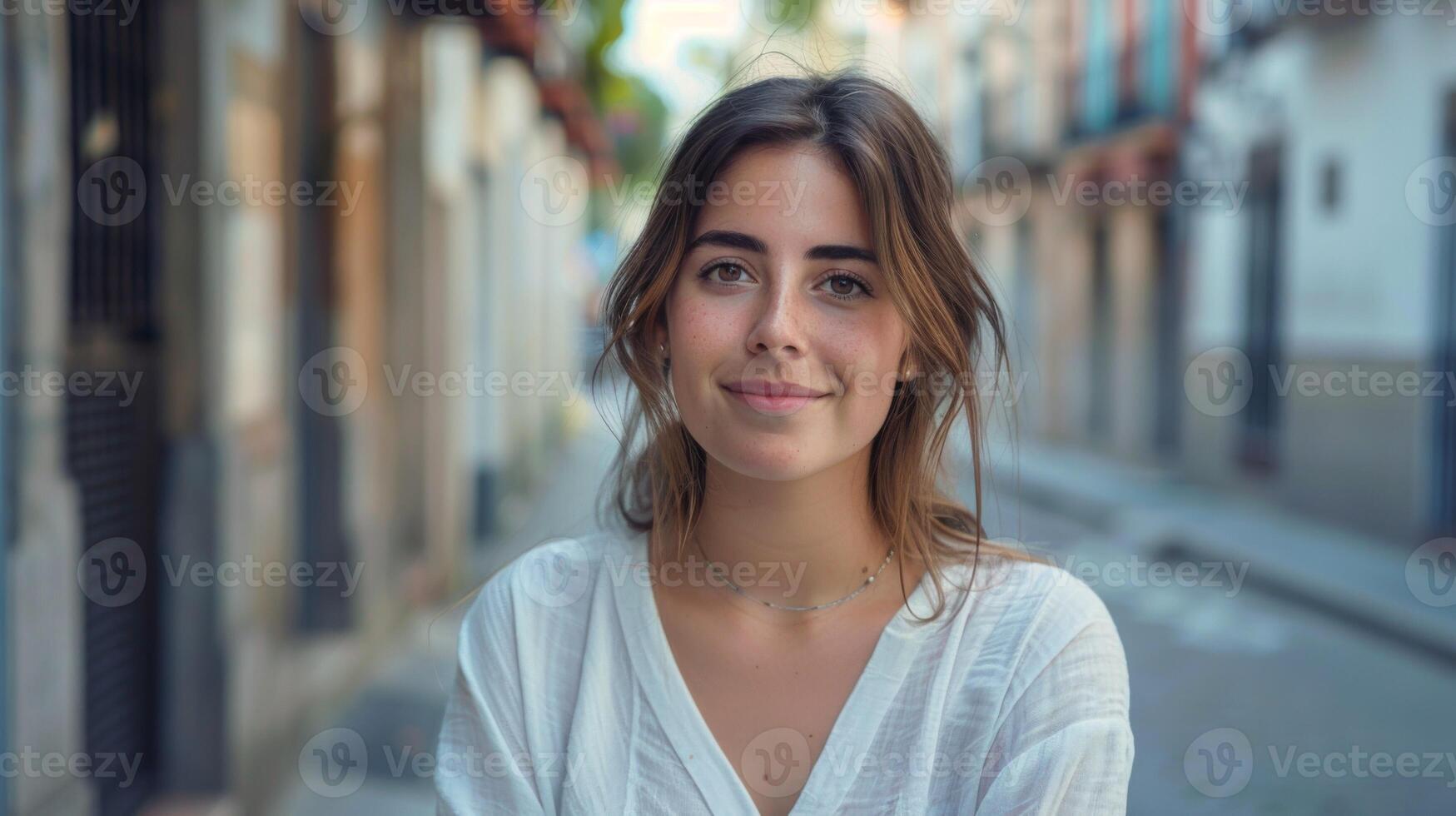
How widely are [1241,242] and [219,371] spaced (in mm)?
12166

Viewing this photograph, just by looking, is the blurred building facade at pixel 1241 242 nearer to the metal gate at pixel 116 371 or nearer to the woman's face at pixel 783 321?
the metal gate at pixel 116 371

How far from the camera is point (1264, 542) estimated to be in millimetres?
10852

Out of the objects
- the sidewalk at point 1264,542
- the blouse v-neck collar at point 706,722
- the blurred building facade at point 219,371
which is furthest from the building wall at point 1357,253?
the blouse v-neck collar at point 706,722

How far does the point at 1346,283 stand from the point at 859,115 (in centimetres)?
1074

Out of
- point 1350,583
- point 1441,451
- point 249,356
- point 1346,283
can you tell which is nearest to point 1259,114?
point 1346,283

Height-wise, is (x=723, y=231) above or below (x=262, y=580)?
above

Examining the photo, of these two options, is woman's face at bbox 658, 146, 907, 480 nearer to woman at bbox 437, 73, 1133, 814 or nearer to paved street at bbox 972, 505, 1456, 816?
woman at bbox 437, 73, 1133, 814

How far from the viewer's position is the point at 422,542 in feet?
28.2

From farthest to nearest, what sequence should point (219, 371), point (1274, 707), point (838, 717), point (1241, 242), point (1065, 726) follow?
point (1241, 242) → point (1274, 707) → point (219, 371) → point (838, 717) → point (1065, 726)

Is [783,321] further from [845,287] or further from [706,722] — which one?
[706,722]

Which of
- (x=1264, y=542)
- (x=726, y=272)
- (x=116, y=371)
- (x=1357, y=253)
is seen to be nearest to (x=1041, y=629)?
(x=726, y=272)

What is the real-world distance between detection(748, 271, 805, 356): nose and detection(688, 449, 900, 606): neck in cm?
27

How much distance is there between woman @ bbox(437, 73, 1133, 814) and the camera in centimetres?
194

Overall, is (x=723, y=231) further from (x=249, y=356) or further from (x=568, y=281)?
(x=568, y=281)
